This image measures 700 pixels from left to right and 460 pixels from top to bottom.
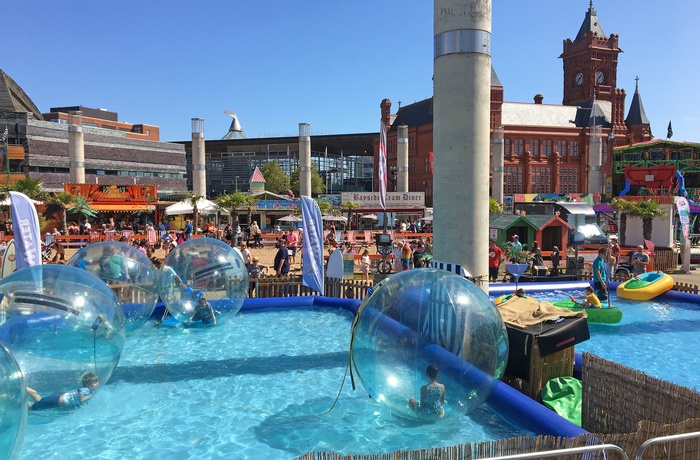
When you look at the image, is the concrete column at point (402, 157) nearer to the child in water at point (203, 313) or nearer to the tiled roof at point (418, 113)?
the tiled roof at point (418, 113)

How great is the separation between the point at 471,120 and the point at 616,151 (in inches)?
2134

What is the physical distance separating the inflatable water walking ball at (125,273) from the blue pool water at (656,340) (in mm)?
7693

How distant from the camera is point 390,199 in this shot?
45.4 meters

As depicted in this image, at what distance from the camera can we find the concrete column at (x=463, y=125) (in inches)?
360

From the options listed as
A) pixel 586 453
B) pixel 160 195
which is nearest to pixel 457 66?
pixel 586 453

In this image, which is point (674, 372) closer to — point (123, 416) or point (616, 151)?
point (123, 416)

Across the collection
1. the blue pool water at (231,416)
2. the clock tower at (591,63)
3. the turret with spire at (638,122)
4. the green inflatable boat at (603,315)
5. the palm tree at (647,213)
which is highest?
the clock tower at (591,63)

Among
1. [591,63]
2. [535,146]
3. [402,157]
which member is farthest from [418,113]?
[591,63]

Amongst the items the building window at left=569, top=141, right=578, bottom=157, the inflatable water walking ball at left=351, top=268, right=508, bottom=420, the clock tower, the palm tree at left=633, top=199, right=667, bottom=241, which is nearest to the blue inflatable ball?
the inflatable water walking ball at left=351, top=268, right=508, bottom=420

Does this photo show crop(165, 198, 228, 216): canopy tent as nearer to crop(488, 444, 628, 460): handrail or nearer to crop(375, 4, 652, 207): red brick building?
crop(488, 444, 628, 460): handrail

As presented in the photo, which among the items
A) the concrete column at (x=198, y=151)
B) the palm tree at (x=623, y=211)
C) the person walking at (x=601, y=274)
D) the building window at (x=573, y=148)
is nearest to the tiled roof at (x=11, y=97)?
the concrete column at (x=198, y=151)

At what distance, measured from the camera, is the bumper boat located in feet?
46.1

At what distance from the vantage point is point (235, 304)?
1039cm

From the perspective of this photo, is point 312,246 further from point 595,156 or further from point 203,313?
point 595,156
